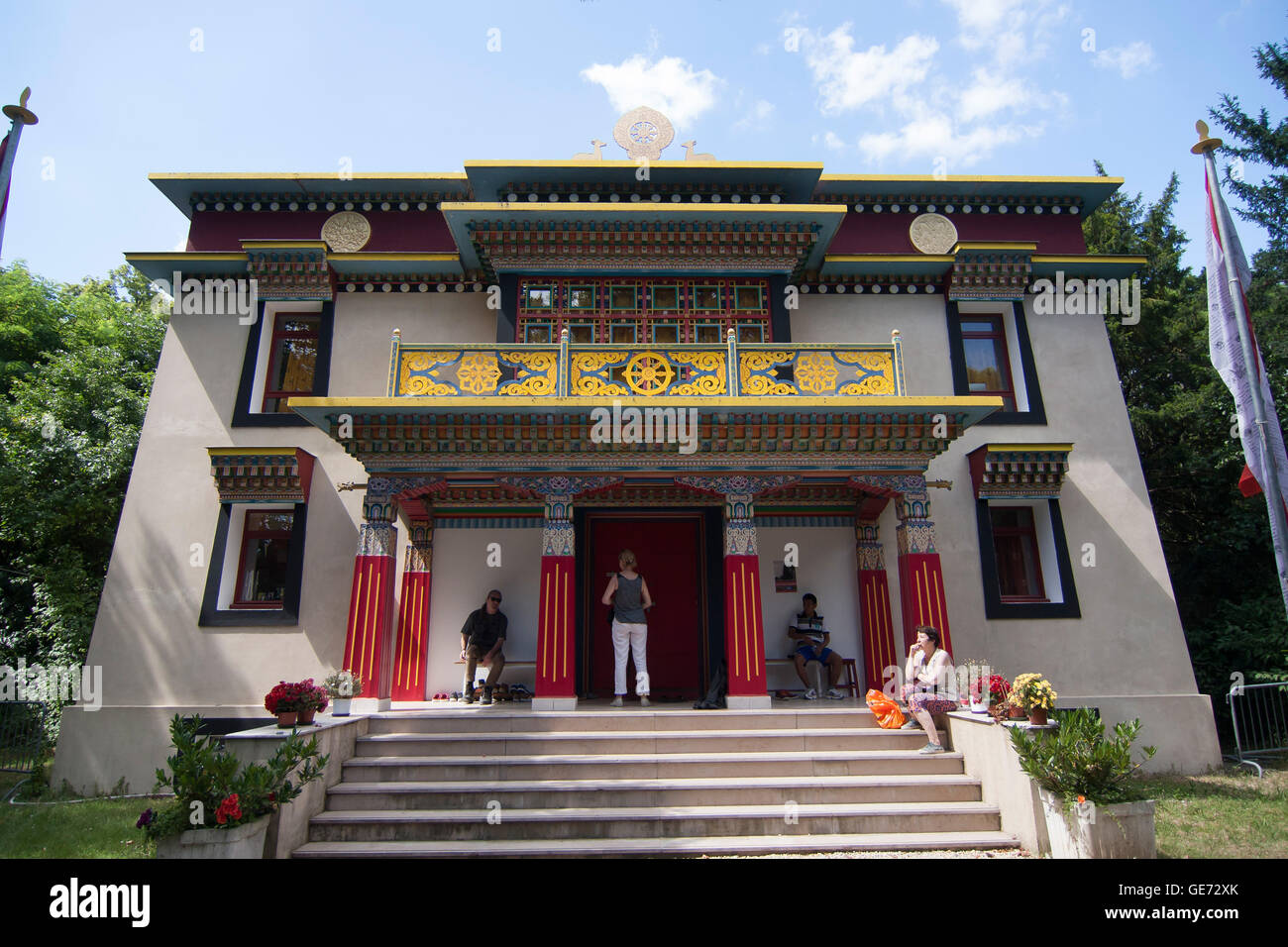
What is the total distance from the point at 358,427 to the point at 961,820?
956 cm

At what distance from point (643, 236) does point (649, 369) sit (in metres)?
3.23

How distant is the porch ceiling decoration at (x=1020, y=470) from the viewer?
1327 cm

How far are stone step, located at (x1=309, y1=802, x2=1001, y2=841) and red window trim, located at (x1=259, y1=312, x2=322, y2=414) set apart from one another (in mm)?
8659

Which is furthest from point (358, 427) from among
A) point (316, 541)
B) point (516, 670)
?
point (516, 670)

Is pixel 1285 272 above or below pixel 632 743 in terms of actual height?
above

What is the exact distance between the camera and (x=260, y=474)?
42.9 ft

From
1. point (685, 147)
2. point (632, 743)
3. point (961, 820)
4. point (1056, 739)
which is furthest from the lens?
point (685, 147)

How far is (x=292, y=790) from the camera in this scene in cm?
724

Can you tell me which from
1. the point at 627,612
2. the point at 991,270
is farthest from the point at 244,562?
the point at 991,270

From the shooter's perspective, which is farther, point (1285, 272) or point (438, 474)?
point (1285, 272)

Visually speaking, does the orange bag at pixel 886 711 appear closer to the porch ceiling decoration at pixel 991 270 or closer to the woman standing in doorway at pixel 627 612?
the woman standing in doorway at pixel 627 612

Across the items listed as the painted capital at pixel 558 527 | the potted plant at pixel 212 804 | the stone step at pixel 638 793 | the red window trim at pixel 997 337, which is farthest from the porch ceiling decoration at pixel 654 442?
the potted plant at pixel 212 804

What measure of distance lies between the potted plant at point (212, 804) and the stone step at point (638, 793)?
1.24m

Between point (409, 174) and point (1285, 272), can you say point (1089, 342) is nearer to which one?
point (1285, 272)
